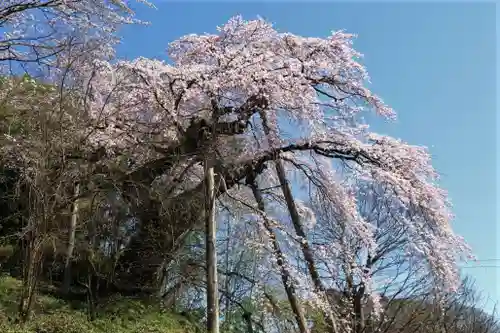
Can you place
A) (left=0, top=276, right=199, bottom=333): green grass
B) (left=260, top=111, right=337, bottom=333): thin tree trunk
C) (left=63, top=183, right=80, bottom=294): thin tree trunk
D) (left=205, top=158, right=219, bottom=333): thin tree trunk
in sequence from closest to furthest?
(left=0, top=276, right=199, bottom=333): green grass, (left=205, top=158, right=219, bottom=333): thin tree trunk, (left=63, top=183, right=80, bottom=294): thin tree trunk, (left=260, top=111, right=337, bottom=333): thin tree trunk

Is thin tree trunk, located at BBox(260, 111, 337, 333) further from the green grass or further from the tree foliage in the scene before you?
the green grass

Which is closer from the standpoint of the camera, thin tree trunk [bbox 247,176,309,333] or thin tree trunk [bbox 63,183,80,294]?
thin tree trunk [bbox 63,183,80,294]

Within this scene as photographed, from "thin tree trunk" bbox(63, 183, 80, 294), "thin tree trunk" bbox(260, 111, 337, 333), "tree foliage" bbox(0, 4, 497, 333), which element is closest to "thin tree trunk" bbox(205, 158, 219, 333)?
"tree foliage" bbox(0, 4, 497, 333)

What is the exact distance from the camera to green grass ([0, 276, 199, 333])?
20.7 feet

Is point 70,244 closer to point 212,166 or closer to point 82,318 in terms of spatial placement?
point 82,318

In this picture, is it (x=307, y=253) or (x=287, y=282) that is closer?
(x=287, y=282)

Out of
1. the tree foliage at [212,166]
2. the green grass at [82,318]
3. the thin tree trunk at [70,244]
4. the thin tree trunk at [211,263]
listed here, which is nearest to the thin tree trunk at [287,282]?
the tree foliage at [212,166]

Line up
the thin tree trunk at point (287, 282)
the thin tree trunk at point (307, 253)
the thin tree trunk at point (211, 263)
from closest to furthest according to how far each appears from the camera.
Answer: the thin tree trunk at point (211, 263) < the thin tree trunk at point (287, 282) < the thin tree trunk at point (307, 253)

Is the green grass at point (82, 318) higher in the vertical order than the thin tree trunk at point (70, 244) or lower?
lower

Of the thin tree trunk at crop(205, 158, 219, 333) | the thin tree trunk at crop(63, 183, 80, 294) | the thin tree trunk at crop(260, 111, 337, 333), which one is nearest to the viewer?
the thin tree trunk at crop(205, 158, 219, 333)

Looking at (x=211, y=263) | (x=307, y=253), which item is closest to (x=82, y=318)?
(x=211, y=263)

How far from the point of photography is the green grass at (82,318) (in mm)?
6309

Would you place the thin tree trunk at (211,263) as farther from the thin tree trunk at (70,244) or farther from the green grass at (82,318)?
the thin tree trunk at (70,244)

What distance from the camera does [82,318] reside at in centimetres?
759
